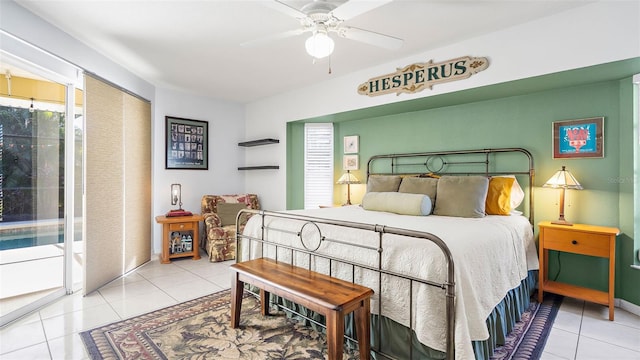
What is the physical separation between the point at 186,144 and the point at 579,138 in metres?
5.10

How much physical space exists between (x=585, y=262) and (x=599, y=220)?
1.42ft

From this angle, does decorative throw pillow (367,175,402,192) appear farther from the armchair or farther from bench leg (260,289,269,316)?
the armchair

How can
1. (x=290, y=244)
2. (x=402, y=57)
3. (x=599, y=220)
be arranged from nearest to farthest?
(x=290, y=244)
(x=599, y=220)
(x=402, y=57)

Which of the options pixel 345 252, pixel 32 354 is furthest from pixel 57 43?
pixel 345 252

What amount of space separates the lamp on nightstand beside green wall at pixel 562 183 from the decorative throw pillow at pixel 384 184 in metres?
1.44

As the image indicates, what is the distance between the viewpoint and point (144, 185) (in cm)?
429

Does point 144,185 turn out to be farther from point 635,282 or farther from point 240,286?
point 635,282

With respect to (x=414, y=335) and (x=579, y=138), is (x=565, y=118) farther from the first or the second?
(x=414, y=335)

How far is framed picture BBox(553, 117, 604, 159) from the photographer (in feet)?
9.41

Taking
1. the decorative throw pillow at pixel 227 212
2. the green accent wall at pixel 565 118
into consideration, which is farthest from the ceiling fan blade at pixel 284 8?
the decorative throw pillow at pixel 227 212

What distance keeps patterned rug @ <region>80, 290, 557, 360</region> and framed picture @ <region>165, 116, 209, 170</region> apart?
109 inches

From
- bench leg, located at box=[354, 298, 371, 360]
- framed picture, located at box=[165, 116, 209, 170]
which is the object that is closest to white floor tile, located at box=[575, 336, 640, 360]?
bench leg, located at box=[354, 298, 371, 360]

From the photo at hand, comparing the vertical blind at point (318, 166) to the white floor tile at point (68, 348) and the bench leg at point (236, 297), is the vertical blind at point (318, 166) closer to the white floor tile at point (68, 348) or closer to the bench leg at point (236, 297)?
the bench leg at point (236, 297)

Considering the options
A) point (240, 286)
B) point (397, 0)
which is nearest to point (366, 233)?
point (240, 286)
